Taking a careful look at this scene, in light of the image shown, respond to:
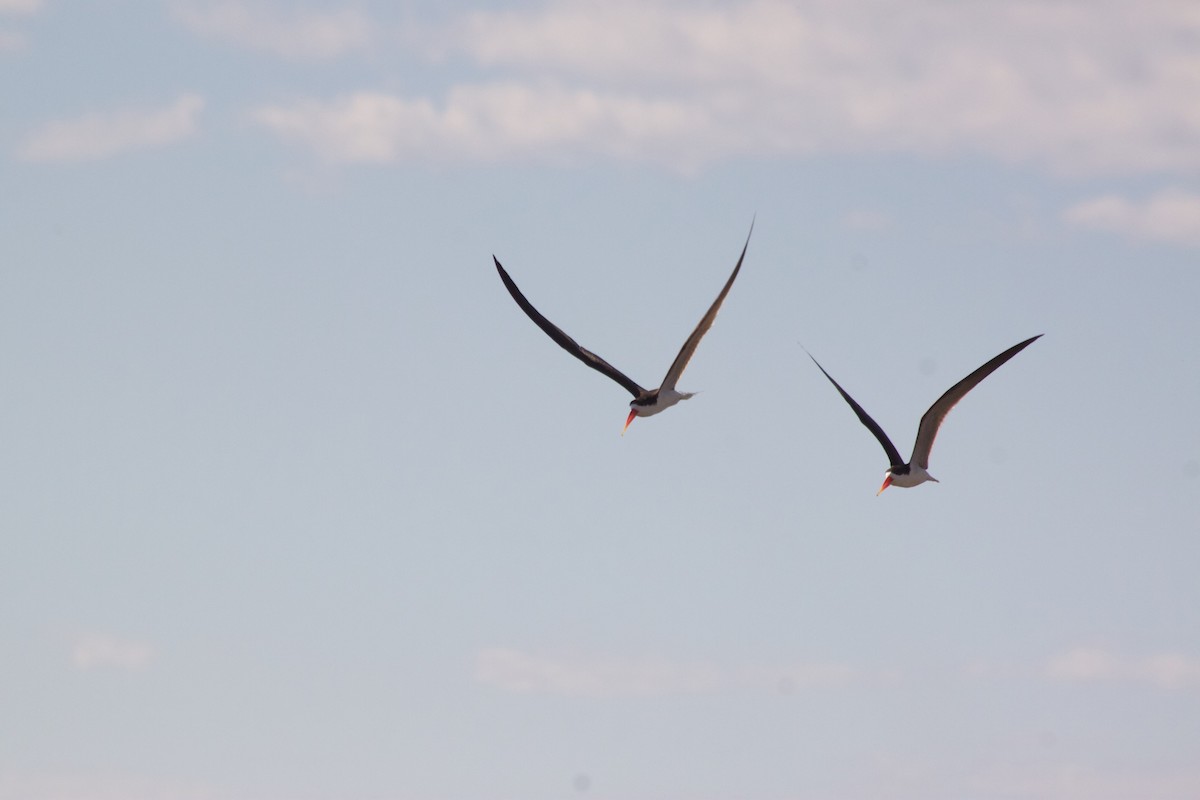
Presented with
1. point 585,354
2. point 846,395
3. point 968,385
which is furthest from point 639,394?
point 968,385

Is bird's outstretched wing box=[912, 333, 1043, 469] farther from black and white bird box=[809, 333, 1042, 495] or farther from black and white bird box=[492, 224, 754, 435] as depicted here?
black and white bird box=[492, 224, 754, 435]

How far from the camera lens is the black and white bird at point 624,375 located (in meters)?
40.3

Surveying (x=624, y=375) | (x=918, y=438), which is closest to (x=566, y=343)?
(x=624, y=375)

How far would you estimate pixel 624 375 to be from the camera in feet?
148

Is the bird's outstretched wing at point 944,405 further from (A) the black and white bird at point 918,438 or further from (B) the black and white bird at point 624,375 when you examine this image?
(B) the black and white bird at point 624,375

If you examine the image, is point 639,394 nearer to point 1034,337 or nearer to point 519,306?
point 519,306

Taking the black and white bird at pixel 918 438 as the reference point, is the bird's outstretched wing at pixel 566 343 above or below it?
above

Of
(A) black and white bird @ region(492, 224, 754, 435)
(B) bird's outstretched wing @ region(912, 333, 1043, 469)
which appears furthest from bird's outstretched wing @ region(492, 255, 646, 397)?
(B) bird's outstretched wing @ region(912, 333, 1043, 469)

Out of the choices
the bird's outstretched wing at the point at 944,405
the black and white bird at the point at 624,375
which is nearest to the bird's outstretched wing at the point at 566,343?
the black and white bird at the point at 624,375

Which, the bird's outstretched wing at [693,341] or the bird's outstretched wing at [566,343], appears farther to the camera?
the bird's outstretched wing at [566,343]

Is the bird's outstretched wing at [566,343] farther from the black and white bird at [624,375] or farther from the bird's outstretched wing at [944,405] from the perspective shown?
the bird's outstretched wing at [944,405]

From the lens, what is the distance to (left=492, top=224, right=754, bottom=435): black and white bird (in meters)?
40.3

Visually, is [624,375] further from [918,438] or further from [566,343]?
[918,438]

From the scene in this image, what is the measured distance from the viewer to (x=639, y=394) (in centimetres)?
4434
